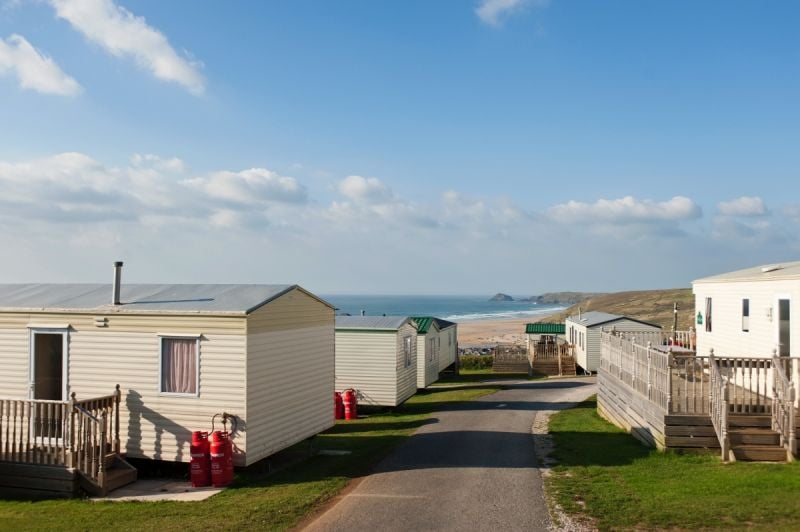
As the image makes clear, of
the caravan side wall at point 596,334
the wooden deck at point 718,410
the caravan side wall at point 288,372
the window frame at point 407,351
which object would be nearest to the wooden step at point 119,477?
the caravan side wall at point 288,372

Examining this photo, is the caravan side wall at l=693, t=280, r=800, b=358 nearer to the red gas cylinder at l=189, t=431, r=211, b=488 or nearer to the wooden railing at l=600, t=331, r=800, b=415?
the wooden railing at l=600, t=331, r=800, b=415

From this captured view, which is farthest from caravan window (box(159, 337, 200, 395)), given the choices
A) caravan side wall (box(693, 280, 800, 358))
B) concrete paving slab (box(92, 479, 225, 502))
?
caravan side wall (box(693, 280, 800, 358))

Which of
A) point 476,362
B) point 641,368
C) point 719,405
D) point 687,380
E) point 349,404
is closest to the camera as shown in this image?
point 719,405

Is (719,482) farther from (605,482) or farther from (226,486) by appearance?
(226,486)

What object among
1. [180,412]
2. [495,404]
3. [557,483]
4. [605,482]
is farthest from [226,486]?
[495,404]

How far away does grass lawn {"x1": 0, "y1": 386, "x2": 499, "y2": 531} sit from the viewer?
10.2 meters

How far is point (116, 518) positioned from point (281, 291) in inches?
214

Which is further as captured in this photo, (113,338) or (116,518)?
(113,338)

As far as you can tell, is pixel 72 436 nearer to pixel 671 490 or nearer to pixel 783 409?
pixel 671 490

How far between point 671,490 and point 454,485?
3.64 metres

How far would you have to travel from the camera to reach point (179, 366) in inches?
522

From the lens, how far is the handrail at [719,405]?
12.1 metres

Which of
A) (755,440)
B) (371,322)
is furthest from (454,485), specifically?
(371,322)

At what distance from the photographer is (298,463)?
14672 mm
